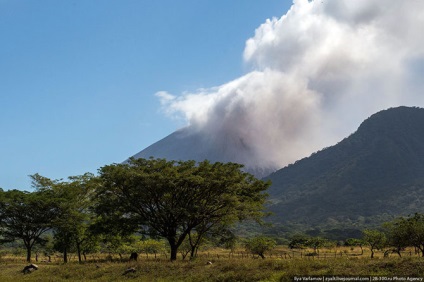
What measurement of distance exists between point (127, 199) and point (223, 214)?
43.4 ft

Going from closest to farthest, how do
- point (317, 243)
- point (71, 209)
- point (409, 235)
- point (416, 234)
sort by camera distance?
1. point (416, 234)
2. point (409, 235)
3. point (71, 209)
4. point (317, 243)

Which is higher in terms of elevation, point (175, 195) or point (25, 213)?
point (175, 195)

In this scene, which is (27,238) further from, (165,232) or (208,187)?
(208,187)

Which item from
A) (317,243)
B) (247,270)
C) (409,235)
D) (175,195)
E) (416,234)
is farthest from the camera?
(317,243)

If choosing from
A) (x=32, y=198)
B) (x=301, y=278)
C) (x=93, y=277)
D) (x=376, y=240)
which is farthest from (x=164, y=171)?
(x=376, y=240)

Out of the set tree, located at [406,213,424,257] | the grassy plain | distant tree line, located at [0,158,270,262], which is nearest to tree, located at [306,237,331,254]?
tree, located at [406,213,424,257]

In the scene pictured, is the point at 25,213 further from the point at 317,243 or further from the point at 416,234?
the point at 317,243

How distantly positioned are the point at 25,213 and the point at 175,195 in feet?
126

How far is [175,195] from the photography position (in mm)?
47344

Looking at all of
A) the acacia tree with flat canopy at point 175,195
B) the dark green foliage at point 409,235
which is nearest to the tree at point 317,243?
the dark green foliage at point 409,235

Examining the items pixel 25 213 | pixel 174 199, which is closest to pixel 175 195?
pixel 174 199

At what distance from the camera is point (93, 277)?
34.8 meters

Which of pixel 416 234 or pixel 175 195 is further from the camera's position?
pixel 416 234

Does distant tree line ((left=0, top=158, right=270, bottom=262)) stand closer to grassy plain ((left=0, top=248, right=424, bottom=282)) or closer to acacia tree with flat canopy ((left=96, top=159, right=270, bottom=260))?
acacia tree with flat canopy ((left=96, top=159, right=270, bottom=260))
